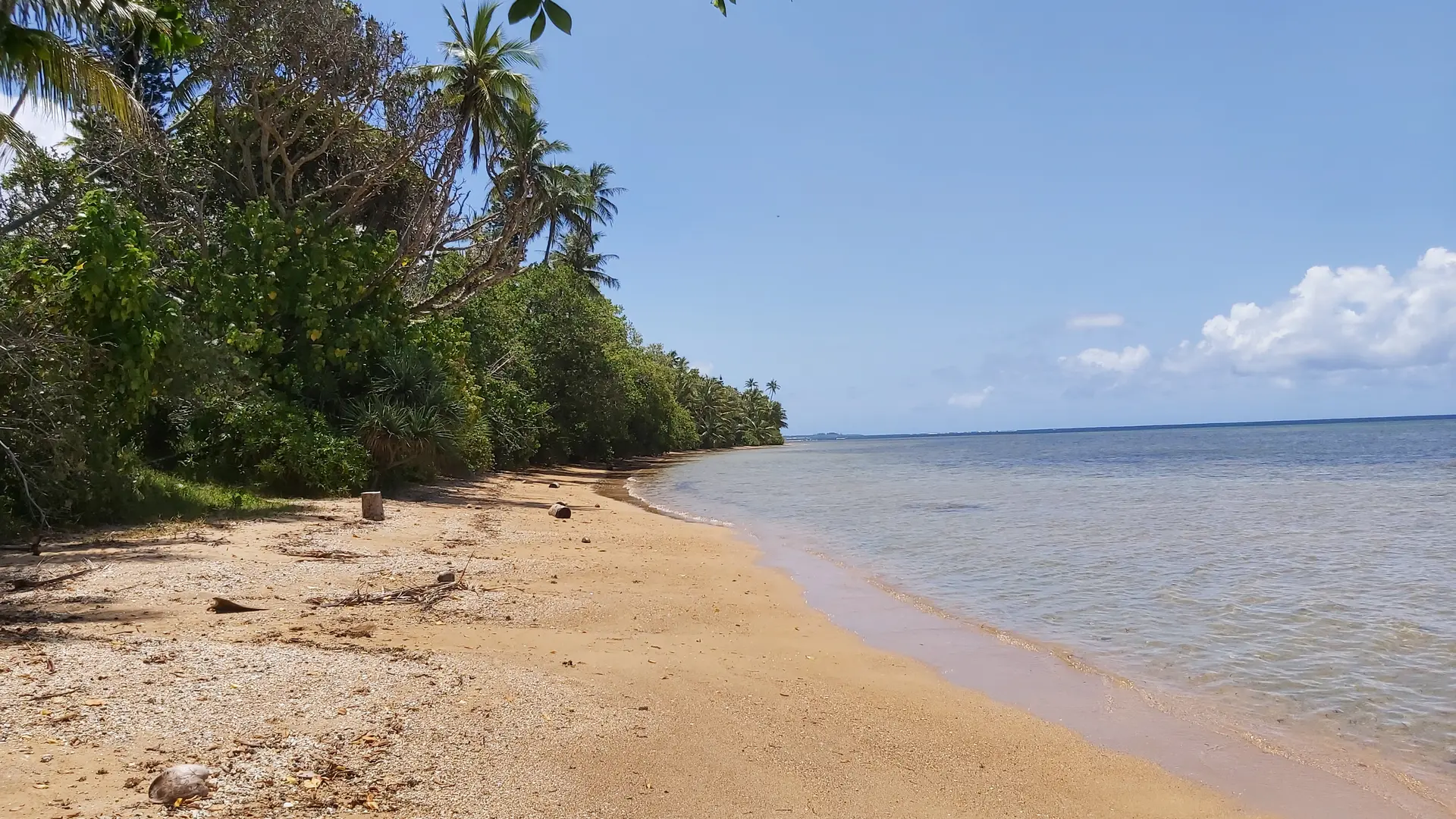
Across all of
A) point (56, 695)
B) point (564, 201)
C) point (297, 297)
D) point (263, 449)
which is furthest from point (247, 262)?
point (564, 201)

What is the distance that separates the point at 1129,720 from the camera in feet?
17.6

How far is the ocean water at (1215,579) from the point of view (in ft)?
18.6

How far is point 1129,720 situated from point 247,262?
14.5 metres

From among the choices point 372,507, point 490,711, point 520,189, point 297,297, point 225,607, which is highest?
point 520,189

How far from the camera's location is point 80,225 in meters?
9.62

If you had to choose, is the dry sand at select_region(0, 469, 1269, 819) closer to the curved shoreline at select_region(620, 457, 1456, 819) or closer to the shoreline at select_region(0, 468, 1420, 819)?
the shoreline at select_region(0, 468, 1420, 819)

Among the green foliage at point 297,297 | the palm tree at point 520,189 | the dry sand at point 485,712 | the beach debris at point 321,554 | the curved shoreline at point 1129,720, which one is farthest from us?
the palm tree at point 520,189

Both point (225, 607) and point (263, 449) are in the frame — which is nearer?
point (225, 607)

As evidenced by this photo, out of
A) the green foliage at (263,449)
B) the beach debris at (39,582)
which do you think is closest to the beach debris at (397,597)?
the beach debris at (39,582)

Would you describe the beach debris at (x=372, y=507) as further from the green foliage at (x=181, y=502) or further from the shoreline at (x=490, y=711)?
the shoreline at (x=490, y=711)

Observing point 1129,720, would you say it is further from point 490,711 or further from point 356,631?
point 356,631

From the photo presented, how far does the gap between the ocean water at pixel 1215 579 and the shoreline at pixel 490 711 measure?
5.32 feet

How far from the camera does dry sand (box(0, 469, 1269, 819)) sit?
3.46m

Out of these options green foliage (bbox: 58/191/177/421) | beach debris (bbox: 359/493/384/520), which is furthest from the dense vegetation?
beach debris (bbox: 359/493/384/520)
